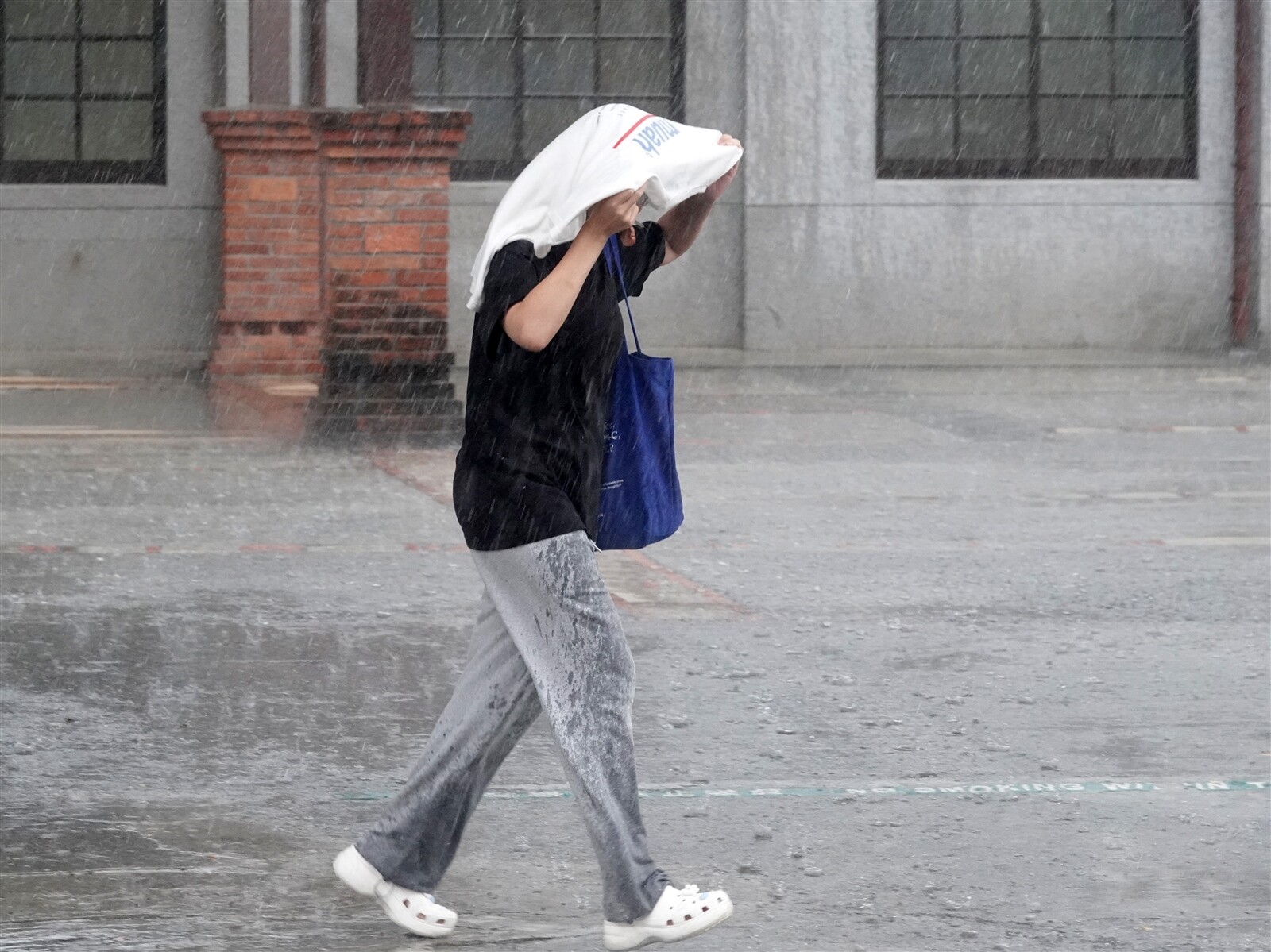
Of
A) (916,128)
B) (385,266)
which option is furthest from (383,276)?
(916,128)

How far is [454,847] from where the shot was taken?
4.07 meters

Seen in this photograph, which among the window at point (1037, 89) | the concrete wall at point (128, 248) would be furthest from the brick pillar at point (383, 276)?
the window at point (1037, 89)

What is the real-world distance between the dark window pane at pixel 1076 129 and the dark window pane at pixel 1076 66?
121 mm

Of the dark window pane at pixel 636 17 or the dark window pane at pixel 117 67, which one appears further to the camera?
the dark window pane at pixel 636 17

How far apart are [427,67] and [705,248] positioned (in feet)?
9.08

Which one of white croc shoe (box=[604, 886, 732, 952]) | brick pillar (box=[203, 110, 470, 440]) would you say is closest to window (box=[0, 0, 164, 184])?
brick pillar (box=[203, 110, 470, 440])

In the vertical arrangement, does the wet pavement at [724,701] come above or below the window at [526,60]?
below

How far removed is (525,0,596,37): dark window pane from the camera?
17.2 metres

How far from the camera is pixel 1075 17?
1773cm

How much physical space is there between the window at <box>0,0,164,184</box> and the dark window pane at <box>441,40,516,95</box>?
93.5 inches

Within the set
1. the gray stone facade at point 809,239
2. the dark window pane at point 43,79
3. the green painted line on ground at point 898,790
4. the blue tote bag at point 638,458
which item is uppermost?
the dark window pane at point 43,79

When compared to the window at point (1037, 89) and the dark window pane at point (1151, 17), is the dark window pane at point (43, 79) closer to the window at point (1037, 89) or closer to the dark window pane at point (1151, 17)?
the window at point (1037, 89)

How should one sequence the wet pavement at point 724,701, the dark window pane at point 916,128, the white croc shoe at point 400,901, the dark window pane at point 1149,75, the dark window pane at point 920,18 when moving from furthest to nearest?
the dark window pane at point 1149,75
the dark window pane at point 916,128
the dark window pane at point 920,18
the wet pavement at point 724,701
the white croc shoe at point 400,901

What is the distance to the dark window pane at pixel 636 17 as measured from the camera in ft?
56.9
